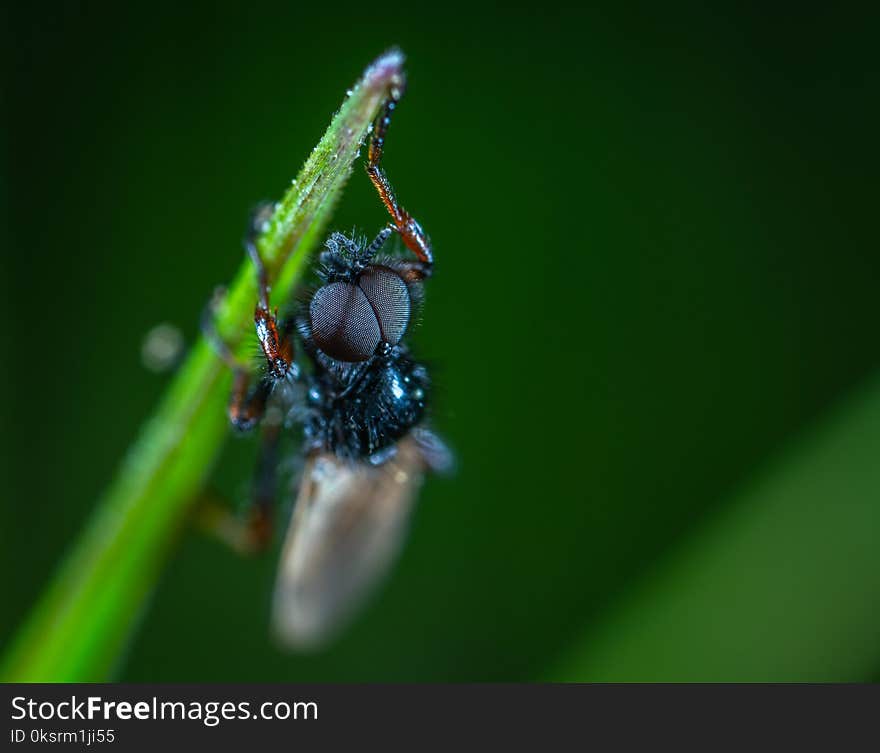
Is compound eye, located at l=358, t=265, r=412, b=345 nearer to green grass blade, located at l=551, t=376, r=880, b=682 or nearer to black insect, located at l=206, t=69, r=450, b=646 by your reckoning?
black insect, located at l=206, t=69, r=450, b=646

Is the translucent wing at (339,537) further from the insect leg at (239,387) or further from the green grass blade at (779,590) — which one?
the green grass blade at (779,590)

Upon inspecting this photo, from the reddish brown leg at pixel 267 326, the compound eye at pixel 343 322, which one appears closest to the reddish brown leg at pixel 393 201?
the compound eye at pixel 343 322

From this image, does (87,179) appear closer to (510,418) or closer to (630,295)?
(510,418)

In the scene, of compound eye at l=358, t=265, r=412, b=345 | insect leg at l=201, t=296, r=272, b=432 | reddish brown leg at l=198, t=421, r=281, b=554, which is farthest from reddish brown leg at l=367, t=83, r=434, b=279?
reddish brown leg at l=198, t=421, r=281, b=554

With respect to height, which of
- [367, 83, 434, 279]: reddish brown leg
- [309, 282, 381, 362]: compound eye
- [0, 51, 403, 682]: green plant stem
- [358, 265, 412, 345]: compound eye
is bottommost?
[0, 51, 403, 682]: green plant stem

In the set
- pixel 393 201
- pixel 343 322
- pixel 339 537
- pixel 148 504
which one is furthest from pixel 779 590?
pixel 148 504

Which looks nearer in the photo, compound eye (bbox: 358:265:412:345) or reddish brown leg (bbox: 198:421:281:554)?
compound eye (bbox: 358:265:412:345)

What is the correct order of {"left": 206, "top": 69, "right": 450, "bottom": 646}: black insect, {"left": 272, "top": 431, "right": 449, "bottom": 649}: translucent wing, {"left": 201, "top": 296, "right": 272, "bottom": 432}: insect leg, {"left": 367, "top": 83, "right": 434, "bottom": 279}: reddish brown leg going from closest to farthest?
1. {"left": 367, "top": 83, "right": 434, "bottom": 279}: reddish brown leg
2. {"left": 201, "top": 296, "right": 272, "bottom": 432}: insect leg
3. {"left": 206, "top": 69, "right": 450, "bottom": 646}: black insect
4. {"left": 272, "top": 431, "right": 449, "bottom": 649}: translucent wing

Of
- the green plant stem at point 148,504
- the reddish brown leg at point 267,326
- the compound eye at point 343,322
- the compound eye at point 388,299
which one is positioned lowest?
the green plant stem at point 148,504
